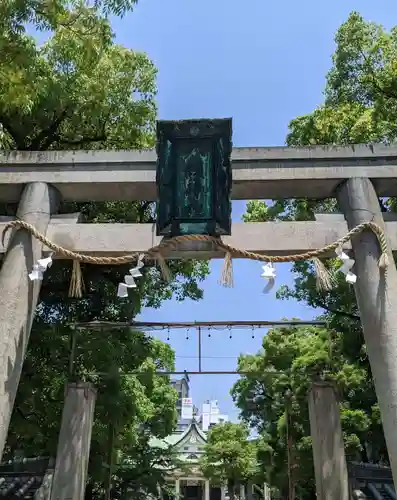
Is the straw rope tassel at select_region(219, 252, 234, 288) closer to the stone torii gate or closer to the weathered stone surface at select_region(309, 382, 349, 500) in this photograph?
the stone torii gate

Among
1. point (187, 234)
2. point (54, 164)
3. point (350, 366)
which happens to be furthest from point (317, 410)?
point (54, 164)

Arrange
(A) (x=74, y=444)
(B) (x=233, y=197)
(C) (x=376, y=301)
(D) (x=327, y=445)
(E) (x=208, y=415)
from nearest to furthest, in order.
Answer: (C) (x=376, y=301)
(B) (x=233, y=197)
(A) (x=74, y=444)
(D) (x=327, y=445)
(E) (x=208, y=415)

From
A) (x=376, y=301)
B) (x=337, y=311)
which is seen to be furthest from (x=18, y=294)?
(x=337, y=311)

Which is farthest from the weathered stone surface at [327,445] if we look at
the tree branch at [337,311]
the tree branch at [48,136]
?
the tree branch at [48,136]

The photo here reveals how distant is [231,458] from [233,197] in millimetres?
27334

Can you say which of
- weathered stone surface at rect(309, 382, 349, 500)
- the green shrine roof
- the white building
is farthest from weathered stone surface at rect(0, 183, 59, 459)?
the white building

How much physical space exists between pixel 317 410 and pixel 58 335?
5.78m

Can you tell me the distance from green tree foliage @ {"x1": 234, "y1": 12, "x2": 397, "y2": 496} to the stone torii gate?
5168mm

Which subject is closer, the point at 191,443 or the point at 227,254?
the point at 227,254

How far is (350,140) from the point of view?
11414 millimetres

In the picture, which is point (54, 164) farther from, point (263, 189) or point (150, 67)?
point (150, 67)

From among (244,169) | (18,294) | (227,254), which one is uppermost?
(244,169)

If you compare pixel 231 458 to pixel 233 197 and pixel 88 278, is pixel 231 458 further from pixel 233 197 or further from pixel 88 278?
pixel 233 197

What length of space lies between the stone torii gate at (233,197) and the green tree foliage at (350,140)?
5.17m
